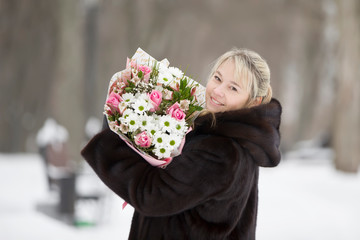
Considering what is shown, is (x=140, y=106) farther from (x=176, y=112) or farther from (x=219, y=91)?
(x=219, y=91)

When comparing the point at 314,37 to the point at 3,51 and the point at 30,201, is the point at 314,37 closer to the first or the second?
the point at 3,51

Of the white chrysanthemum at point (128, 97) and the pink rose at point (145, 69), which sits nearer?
the white chrysanthemum at point (128, 97)

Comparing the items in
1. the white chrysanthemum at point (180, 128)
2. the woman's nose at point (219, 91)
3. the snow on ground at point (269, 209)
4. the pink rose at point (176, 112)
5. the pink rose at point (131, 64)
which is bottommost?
the snow on ground at point (269, 209)

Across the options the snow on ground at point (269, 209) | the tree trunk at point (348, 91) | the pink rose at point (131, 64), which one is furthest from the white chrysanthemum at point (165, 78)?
the tree trunk at point (348, 91)

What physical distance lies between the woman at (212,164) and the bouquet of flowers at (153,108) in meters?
0.06

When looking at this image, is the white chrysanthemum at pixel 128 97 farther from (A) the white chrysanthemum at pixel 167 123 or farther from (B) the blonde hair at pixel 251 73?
(B) the blonde hair at pixel 251 73

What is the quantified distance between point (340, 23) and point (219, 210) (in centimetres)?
1098

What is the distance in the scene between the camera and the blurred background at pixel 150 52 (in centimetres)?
1222

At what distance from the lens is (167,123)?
2.31 meters

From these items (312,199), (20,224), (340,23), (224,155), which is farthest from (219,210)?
(340,23)

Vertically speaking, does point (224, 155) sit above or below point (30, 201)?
above

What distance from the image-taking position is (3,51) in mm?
16953

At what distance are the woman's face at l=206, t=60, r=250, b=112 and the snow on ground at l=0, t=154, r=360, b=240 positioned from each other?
4.05 m

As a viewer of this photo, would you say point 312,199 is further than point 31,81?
No
